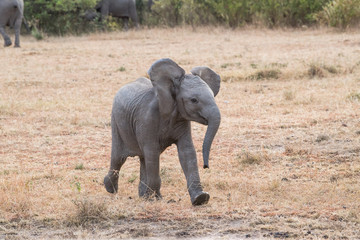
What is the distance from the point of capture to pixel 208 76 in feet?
19.1

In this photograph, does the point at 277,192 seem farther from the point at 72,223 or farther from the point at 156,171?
the point at 72,223

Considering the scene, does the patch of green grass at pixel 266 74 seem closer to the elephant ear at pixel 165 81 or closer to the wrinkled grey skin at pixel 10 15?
the elephant ear at pixel 165 81

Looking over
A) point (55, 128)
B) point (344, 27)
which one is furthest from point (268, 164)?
point (344, 27)

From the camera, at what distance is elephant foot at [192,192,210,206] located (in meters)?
5.46

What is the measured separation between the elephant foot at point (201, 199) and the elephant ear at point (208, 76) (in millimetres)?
958

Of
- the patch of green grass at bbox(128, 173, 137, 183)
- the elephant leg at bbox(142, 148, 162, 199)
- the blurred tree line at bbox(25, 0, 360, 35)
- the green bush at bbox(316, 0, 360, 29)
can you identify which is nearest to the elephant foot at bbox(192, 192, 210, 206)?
the elephant leg at bbox(142, 148, 162, 199)

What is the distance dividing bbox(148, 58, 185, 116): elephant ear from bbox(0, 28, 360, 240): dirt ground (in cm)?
84

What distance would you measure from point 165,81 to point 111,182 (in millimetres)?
1235

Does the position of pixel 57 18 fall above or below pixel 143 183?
below

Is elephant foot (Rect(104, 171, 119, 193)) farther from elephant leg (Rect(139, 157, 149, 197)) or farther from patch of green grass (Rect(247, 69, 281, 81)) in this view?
patch of green grass (Rect(247, 69, 281, 81))

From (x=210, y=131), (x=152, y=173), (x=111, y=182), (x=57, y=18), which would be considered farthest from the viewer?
(x=57, y=18)

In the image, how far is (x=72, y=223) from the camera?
516 cm

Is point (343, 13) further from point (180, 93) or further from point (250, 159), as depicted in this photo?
point (180, 93)

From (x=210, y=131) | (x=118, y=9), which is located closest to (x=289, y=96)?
(x=210, y=131)
